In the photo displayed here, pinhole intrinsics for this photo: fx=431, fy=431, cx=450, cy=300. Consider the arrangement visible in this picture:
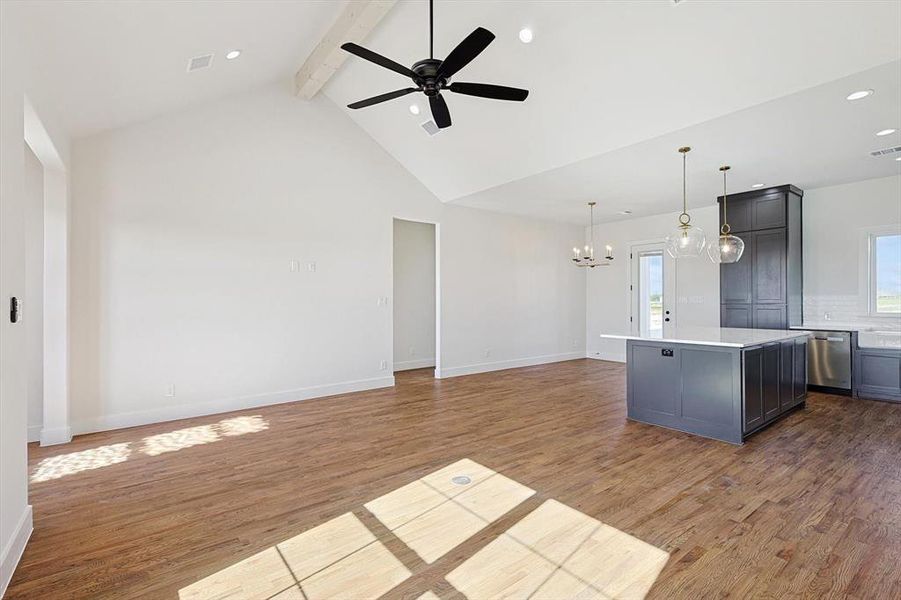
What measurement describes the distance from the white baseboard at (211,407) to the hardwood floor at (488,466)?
15 cm

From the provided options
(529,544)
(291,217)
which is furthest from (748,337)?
(291,217)

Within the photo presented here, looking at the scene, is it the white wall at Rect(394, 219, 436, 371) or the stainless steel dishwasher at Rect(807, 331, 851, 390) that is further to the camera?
the white wall at Rect(394, 219, 436, 371)

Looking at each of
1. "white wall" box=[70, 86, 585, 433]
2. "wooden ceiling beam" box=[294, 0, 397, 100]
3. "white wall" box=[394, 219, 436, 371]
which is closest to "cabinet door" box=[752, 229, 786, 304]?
"white wall" box=[70, 86, 585, 433]

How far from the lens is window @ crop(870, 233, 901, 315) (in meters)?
5.71

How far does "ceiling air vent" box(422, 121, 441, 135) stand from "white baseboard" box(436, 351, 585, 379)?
3.66 metres

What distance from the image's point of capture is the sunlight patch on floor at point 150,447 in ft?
11.1

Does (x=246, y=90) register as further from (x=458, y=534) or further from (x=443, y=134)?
(x=458, y=534)

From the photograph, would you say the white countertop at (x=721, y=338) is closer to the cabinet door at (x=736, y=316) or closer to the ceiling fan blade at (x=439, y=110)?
the cabinet door at (x=736, y=316)

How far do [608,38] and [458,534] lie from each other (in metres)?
3.82

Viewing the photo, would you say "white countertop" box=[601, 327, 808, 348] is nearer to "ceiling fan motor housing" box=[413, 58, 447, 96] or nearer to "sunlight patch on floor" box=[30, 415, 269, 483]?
"ceiling fan motor housing" box=[413, 58, 447, 96]

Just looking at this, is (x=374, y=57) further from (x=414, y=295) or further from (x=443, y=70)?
(x=414, y=295)

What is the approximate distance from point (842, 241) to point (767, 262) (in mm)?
951

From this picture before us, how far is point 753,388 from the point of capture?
4.03 metres

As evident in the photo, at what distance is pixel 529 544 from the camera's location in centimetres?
231
